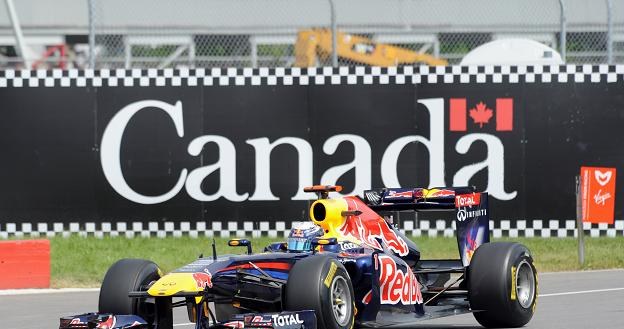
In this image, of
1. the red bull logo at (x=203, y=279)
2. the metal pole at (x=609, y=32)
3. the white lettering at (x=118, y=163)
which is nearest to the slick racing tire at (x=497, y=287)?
the red bull logo at (x=203, y=279)

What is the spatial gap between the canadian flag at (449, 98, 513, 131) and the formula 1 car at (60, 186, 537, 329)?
7.07m

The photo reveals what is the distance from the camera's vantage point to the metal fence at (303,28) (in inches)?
787

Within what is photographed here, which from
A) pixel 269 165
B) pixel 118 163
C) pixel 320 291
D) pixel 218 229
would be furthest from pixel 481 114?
pixel 320 291

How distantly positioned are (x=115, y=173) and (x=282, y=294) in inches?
393

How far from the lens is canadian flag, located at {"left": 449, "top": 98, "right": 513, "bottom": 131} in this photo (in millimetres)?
19672

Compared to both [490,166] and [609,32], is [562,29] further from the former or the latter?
[490,166]

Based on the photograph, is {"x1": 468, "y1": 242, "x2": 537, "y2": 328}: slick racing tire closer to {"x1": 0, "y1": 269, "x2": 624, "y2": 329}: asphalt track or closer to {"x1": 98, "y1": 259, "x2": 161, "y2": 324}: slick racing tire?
{"x1": 0, "y1": 269, "x2": 624, "y2": 329}: asphalt track

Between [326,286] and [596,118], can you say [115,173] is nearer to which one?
[596,118]

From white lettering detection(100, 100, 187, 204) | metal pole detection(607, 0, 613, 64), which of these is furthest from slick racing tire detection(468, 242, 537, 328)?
metal pole detection(607, 0, 613, 64)

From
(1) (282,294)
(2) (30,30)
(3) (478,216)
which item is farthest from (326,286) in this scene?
(2) (30,30)

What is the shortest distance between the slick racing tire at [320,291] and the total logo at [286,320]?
15 cm

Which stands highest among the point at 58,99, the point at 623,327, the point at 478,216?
the point at 58,99

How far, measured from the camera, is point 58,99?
19969mm

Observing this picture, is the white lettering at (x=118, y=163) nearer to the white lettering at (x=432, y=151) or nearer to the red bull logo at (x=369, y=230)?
the white lettering at (x=432, y=151)
